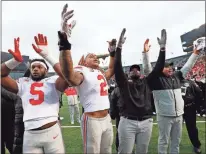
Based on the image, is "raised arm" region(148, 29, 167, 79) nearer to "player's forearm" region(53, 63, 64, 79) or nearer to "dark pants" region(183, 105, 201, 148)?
"player's forearm" region(53, 63, 64, 79)

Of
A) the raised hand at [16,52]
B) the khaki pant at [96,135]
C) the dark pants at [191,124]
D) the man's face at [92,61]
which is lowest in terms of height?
the dark pants at [191,124]

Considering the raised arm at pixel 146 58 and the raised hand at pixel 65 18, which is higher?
the raised hand at pixel 65 18

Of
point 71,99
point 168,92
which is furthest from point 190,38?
point 168,92

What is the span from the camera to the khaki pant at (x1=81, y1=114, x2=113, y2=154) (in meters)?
3.28

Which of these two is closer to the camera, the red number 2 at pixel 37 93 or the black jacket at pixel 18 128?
the red number 2 at pixel 37 93

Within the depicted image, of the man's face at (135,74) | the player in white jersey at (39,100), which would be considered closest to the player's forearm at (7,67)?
the player in white jersey at (39,100)

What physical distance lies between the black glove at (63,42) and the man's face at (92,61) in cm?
95

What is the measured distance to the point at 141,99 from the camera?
4.02 meters

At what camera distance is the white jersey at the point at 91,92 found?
11.1ft

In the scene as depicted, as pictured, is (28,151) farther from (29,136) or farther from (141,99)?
(141,99)

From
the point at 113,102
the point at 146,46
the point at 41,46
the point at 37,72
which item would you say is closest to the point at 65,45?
the point at 41,46

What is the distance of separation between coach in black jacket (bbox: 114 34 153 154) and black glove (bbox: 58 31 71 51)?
3.89 feet

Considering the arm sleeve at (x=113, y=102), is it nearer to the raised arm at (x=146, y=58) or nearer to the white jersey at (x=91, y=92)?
the raised arm at (x=146, y=58)

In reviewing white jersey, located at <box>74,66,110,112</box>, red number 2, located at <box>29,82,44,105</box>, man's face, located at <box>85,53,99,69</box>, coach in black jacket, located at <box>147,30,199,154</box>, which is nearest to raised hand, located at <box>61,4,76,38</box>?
white jersey, located at <box>74,66,110,112</box>
